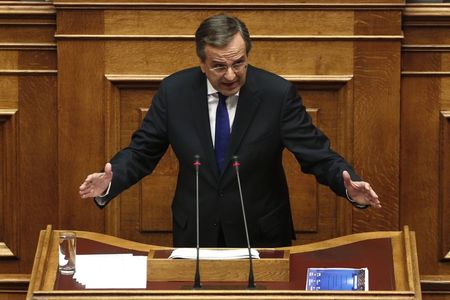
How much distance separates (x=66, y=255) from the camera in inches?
104

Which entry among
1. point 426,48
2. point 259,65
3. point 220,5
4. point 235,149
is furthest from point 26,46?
point 426,48

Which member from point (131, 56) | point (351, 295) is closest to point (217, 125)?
point (131, 56)

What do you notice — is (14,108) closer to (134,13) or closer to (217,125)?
(134,13)

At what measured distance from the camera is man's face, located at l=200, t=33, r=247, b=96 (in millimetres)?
2992

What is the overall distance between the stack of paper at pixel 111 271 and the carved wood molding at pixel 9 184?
3.46ft

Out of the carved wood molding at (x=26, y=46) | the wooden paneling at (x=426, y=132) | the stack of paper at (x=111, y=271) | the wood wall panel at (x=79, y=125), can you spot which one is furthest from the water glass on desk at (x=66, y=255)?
the wooden paneling at (x=426, y=132)

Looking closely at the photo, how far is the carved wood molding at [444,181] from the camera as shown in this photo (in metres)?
3.69

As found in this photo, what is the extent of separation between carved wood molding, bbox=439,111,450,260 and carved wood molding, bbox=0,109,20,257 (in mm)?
1287

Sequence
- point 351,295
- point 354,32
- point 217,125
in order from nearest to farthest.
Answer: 1. point 351,295
2. point 217,125
3. point 354,32

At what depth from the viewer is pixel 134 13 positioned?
3.66 m

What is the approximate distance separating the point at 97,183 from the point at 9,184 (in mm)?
949

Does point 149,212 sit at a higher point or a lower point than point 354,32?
lower

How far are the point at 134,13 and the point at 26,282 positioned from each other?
89 cm

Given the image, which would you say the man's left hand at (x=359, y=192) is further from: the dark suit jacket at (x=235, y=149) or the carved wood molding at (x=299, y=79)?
the carved wood molding at (x=299, y=79)
